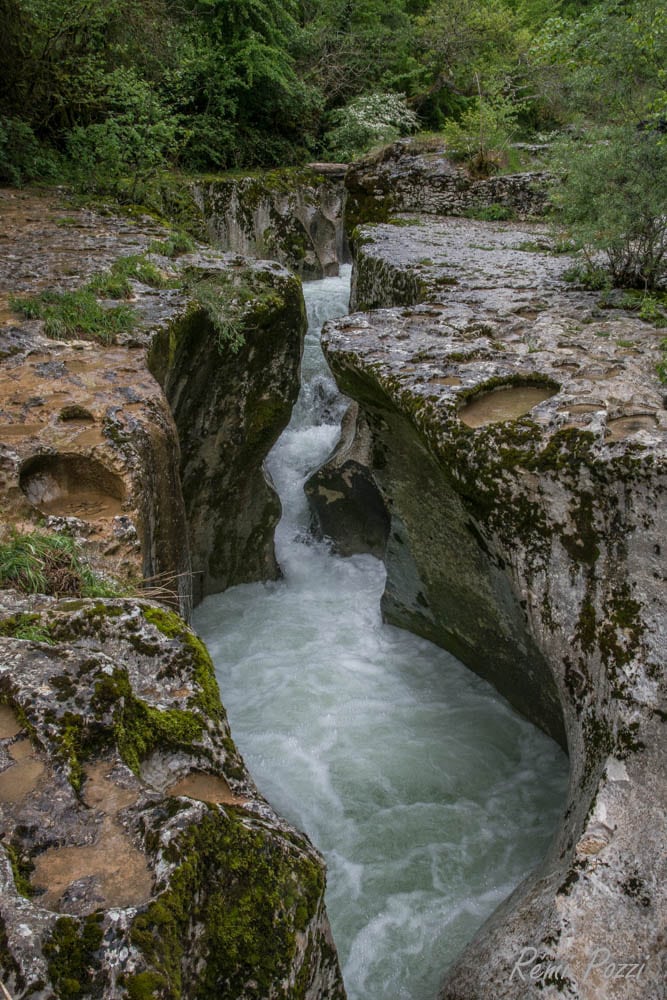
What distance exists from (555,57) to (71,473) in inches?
221

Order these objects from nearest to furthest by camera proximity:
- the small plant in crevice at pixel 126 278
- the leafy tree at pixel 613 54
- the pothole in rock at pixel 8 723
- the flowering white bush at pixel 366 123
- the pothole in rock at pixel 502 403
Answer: the pothole in rock at pixel 8 723
the pothole in rock at pixel 502 403
the leafy tree at pixel 613 54
the small plant in crevice at pixel 126 278
the flowering white bush at pixel 366 123

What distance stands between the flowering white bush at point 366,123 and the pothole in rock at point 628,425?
502 inches

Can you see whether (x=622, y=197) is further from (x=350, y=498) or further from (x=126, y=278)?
(x=350, y=498)

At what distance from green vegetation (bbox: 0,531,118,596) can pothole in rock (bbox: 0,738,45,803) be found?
0.98m

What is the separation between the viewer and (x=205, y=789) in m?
2.33

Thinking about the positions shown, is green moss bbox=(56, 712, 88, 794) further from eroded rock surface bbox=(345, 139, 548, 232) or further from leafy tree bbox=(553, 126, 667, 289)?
eroded rock surface bbox=(345, 139, 548, 232)

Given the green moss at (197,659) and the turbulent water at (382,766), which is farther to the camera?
the turbulent water at (382,766)

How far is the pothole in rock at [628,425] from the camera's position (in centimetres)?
387

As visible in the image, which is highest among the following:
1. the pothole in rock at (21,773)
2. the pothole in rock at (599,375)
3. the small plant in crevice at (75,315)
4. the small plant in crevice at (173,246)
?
the small plant in crevice at (173,246)

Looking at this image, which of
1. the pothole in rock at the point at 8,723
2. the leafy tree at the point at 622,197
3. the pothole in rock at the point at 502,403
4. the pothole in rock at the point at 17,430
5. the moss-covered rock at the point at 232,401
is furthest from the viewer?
the moss-covered rock at the point at 232,401

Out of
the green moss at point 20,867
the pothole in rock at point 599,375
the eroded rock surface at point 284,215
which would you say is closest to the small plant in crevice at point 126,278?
the pothole in rock at point 599,375

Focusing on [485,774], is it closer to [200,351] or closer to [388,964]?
[388,964]

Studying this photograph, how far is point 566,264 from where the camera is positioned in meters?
7.85

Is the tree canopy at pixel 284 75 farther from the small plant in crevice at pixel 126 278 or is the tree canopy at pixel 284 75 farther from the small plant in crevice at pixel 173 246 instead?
the small plant in crevice at pixel 126 278
